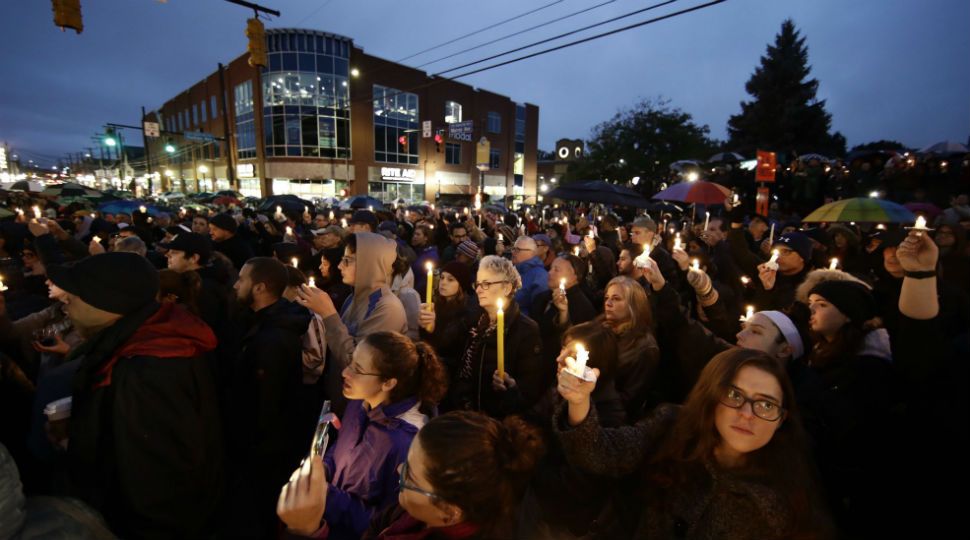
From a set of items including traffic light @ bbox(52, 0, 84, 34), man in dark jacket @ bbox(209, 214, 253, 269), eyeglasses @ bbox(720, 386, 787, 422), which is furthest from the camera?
traffic light @ bbox(52, 0, 84, 34)

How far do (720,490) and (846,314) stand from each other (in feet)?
5.30

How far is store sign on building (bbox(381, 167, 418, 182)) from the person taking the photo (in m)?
41.5

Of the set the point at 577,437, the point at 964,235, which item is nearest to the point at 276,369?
the point at 577,437

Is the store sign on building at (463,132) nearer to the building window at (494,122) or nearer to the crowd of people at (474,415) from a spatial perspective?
the crowd of people at (474,415)

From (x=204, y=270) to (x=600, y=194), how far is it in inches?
343

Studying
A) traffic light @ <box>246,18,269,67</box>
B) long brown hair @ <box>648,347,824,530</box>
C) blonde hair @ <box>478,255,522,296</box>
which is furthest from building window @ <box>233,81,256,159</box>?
long brown hair @ <box>648,347,824,530</box>

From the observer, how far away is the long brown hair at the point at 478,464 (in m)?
1.52

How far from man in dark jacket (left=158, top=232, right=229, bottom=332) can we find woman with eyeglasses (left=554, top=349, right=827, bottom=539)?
12.2ft

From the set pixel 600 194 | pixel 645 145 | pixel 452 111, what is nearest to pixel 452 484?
pixel 600 194

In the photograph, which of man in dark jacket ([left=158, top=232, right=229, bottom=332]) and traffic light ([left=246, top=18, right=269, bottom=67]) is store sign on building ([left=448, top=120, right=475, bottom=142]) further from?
man in dark jacket ([left=158, top=232, right=229, bottom=332])

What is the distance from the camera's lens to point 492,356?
3.13 m

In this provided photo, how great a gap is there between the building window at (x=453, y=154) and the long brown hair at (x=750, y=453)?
46.5 meters

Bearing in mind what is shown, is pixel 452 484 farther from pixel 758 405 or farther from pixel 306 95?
pixel 306 95

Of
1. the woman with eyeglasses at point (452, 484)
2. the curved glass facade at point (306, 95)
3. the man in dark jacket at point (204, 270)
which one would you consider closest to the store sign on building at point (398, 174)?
the curved glass facade at point (306, 95)
